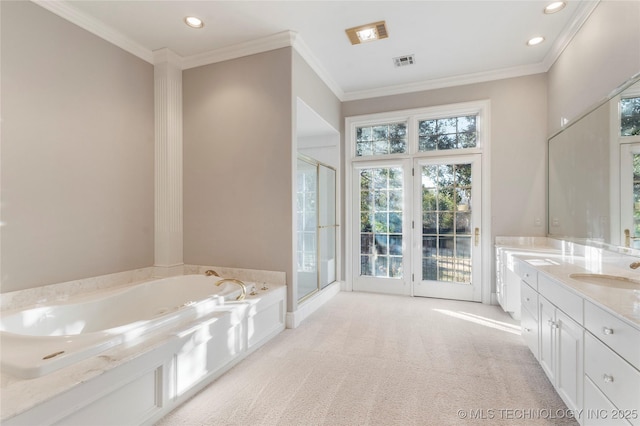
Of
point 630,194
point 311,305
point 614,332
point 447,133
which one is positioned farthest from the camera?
point 447,133

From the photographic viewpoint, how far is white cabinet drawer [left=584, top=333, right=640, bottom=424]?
1043 mm

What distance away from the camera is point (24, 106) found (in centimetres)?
216

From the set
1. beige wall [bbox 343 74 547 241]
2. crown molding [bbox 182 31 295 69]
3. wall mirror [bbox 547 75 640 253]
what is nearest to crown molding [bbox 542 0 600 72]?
beige wall [bbox 343 74 547 241]

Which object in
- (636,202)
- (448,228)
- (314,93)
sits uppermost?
(314,93)

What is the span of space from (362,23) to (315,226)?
227 cm

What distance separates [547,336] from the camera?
1855mm

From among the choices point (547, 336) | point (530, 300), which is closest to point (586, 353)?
point (547, 336)

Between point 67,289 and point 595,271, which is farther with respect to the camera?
point 67,289

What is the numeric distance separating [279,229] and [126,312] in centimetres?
152

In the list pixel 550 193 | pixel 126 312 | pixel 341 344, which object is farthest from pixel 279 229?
pixel 550 193

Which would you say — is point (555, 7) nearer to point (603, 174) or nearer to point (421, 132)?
point (603, 174)

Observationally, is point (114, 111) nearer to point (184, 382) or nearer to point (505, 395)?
point (184, 382)

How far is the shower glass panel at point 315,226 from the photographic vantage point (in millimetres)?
3380

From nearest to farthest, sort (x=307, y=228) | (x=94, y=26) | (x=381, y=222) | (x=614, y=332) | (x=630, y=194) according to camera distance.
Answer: (x=614, y=332)
(x=630, y=194)
(x=94, y=26)
(x=307, y=228)
(x=381, y=222)
